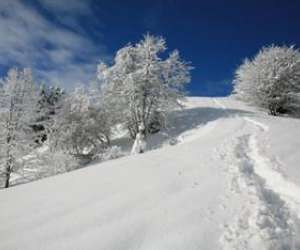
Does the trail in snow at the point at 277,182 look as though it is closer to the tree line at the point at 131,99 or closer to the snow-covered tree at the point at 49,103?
the tree line at the point at 131,99

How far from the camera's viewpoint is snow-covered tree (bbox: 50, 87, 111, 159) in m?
19.6

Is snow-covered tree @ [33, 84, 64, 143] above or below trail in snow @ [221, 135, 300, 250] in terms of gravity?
above

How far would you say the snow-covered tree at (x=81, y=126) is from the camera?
19586 millimetres

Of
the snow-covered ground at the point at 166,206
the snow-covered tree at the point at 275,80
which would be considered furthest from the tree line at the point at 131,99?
the snow-covered ground at the point at 166,206

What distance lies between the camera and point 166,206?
14.7 ft

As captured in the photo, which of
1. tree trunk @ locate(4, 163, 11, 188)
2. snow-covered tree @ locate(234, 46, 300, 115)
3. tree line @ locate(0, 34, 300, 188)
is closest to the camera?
tree trunk @ locate(4, 163, 11, 188)

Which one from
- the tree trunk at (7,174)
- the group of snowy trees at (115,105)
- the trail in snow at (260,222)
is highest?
the group of snowy trees at (115,105)

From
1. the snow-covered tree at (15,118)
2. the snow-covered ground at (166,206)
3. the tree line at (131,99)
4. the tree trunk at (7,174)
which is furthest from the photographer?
the tree line at (131,99)

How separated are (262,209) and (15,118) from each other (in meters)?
16.2

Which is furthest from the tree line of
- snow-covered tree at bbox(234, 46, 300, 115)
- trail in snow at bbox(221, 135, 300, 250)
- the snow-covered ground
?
trail in snow at bbox(221, 135, 300, 250)

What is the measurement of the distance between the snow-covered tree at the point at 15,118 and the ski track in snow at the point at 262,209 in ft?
45.6

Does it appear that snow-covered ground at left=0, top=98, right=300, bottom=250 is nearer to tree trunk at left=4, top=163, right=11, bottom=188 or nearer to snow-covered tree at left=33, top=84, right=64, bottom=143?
tree trunk at left=4, top=163, right=11, bottom=188

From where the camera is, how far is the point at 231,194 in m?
4.89

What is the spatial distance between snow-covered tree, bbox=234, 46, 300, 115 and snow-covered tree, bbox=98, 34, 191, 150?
7.32 m
